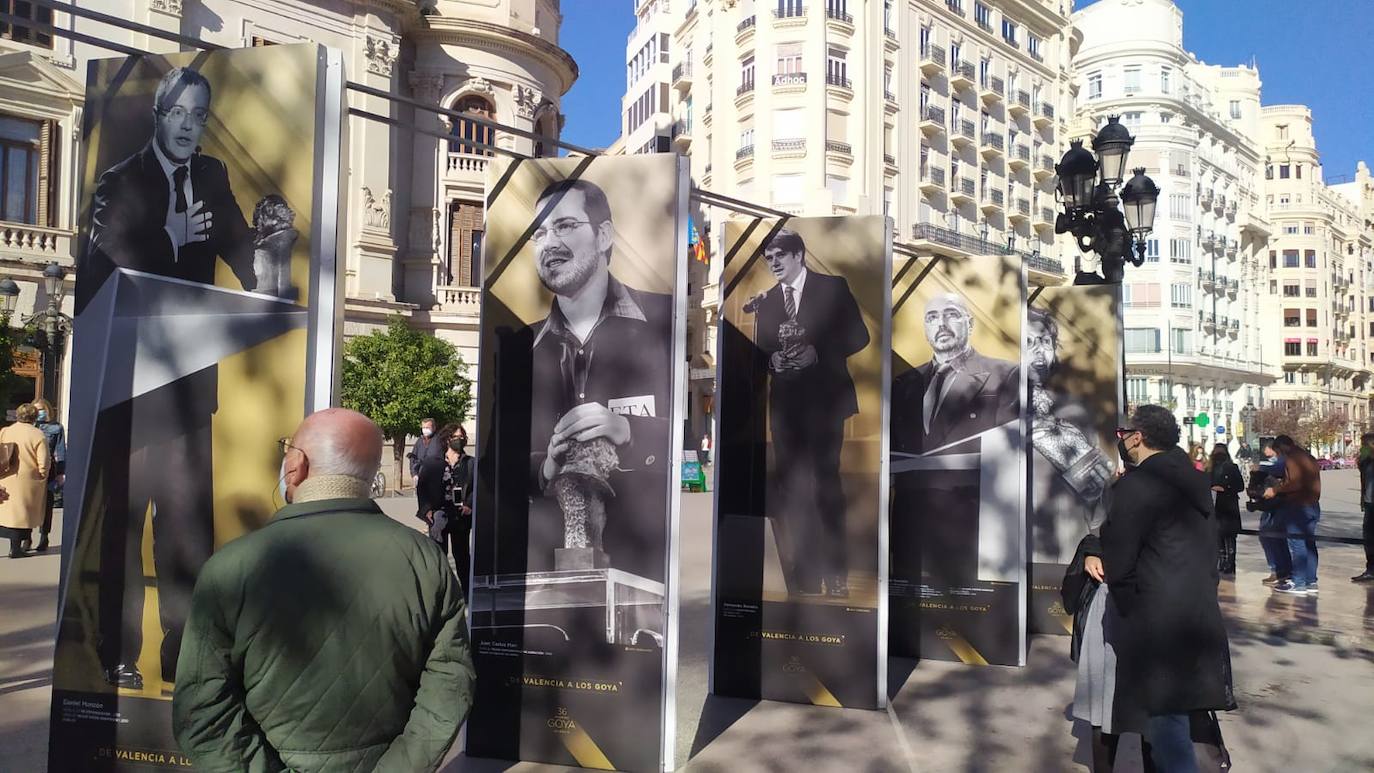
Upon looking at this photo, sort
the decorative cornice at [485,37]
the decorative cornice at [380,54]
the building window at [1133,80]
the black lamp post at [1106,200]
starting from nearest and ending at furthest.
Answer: the black lamp post at [1106,200], the decorative cornice at [380,54], the decorative cornice at [485,37], the building window at [1133,80]

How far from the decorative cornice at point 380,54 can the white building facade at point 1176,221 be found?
46954 mm

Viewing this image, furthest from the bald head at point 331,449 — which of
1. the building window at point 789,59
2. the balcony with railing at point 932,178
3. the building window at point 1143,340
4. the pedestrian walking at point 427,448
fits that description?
the building window at point 1143,340

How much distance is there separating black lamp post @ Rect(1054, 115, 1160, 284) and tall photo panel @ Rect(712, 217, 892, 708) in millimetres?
4224

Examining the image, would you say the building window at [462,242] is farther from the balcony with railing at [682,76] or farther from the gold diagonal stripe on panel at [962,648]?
the gold diagonal stripe on panel at [962,648]

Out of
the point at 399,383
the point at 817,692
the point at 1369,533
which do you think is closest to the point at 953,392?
the point at 817,692

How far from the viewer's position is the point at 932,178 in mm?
45750

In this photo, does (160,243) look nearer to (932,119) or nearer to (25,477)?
(25,477)

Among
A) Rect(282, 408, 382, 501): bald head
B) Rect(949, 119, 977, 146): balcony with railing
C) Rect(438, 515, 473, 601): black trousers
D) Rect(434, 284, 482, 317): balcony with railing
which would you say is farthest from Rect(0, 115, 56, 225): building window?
Rect(949, 119, 977, 146): balcony with railing

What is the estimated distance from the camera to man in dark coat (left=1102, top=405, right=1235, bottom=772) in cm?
378

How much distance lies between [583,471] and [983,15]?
2050 inches

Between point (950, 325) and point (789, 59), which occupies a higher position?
point (789, 59)

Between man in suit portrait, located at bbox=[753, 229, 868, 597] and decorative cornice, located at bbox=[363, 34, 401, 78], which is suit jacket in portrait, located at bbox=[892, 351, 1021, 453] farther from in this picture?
decorative cornice, located at bbox=[363, 34, 401, 78]

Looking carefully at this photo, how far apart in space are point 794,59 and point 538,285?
3976cm

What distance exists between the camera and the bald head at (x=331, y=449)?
2352 mm
